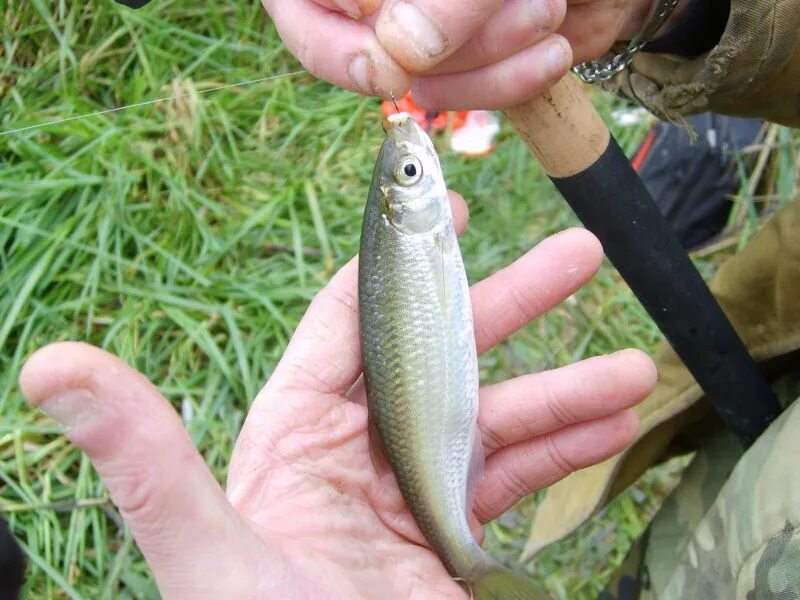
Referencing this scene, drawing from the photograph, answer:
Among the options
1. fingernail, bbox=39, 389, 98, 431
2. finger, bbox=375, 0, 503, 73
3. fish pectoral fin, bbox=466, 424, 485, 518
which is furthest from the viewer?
fish pectoral fin, bbox=466, 424, 485, 518

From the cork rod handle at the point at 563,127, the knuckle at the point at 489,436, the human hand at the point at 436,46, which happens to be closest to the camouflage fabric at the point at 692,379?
the knuckle at the point at 489,436

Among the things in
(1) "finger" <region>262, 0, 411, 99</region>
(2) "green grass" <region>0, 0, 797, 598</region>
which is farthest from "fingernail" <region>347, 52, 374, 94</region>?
(2) "green grass" <region>0, 0, 797, 598</region>

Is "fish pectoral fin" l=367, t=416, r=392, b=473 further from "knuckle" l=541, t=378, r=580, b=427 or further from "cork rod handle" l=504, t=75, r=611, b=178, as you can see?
"cork rod handle" l=504, t=75, r=611, b=178

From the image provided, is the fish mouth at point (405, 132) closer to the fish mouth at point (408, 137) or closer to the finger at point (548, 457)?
the fish mouth at point (408, 137)

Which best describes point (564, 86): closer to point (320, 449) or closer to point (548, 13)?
point (548, 13)

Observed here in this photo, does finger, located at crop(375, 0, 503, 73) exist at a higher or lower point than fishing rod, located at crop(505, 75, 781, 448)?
higher

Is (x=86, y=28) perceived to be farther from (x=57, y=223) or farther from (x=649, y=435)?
(x=649, y=435)

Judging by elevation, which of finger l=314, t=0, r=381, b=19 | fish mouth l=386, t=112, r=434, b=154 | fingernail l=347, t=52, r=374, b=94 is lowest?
fish mouth l=386, t=112, r=434, b=154
